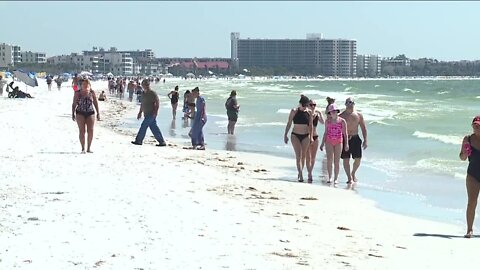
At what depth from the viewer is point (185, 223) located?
22.4 feet

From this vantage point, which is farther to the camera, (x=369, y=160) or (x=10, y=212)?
(x=369, y=160)

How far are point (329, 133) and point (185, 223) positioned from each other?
4.65m

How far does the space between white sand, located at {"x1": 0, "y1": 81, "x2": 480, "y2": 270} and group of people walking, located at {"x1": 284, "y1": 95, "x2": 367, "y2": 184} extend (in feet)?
1.90

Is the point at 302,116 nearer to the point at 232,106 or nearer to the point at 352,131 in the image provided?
the point at 352,131

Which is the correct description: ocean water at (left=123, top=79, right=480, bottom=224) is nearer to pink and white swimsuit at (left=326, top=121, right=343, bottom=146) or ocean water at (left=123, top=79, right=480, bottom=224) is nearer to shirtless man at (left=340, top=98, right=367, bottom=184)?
shirtless man at (left=340, top=98, right=367, bottom=184)

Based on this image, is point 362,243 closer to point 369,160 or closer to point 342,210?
point 342,210

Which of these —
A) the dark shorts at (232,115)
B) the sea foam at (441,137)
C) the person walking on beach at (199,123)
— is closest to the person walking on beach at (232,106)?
the dark shorts at (232,115)

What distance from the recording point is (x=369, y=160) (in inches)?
603

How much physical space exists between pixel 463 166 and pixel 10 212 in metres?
9.99

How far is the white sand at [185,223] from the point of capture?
18.7 ft

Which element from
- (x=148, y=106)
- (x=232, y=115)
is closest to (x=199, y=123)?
(x=148, y=106)

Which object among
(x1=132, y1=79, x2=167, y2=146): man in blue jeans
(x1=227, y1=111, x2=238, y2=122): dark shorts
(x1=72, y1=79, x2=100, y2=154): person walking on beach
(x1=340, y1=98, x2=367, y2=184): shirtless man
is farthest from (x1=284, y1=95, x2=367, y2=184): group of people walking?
(x1=227, y1=111, x2=238, y2=122): dark shorts

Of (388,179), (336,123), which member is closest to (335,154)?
(336,123)

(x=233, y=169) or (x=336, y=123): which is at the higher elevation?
(x=336, y=123)
